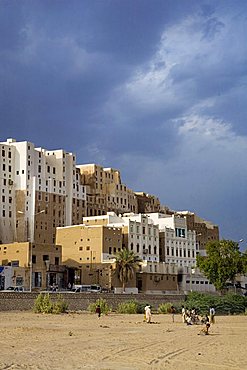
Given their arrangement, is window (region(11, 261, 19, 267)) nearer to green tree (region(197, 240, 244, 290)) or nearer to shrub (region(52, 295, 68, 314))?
green tree (region(197, 240, 244, 290))

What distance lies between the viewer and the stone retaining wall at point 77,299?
192 feet

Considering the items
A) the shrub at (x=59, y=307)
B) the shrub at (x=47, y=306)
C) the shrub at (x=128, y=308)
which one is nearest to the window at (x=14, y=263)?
the shrub at (x=128, y=308)

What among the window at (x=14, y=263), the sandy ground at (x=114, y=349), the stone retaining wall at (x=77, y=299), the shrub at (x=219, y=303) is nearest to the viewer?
the sandy ground at (x=114, y=349)

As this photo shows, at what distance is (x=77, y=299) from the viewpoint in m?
66.3

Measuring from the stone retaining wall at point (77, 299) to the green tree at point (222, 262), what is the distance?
734cm

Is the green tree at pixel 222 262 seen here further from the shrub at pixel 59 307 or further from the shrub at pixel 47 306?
the shrub at pixel 47 306

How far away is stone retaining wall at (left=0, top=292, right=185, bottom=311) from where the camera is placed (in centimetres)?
5866

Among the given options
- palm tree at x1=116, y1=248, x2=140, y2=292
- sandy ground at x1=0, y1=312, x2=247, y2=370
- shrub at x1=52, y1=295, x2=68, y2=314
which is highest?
palm tree at x1=116, y1=248, x2=140, y2=292

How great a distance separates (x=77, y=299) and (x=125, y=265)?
3200 cm

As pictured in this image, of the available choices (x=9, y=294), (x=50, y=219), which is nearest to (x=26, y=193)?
(x=50, y=219)

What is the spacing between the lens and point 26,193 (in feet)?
396

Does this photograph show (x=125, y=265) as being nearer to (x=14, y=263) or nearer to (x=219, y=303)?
(x=14, y=263)

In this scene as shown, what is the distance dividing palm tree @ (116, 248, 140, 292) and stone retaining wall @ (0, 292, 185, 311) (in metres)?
15.8

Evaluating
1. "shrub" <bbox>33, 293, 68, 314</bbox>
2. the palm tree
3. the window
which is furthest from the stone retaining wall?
the window
